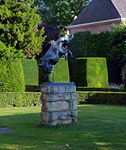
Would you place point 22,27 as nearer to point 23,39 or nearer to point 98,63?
point 23,39

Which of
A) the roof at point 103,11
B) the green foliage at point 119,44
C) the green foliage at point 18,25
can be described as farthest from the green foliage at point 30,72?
the roof at point 103,11

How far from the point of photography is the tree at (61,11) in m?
47.9

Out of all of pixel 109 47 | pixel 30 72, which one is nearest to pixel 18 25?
pixel 30 72

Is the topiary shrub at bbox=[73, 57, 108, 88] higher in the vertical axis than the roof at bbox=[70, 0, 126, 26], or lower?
lower

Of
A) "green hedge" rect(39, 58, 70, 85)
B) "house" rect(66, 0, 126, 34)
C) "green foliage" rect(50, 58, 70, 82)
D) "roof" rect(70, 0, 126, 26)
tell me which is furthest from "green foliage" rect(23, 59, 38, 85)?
"roof" rect(70, 0, 126, 26)

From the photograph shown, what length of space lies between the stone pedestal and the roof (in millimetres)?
25334

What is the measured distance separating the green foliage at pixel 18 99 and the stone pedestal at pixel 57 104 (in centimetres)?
843

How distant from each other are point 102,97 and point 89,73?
666cm

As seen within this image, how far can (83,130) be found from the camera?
10.2 meters

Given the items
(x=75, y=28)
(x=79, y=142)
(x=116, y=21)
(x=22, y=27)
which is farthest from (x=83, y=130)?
(x=75, y=28)

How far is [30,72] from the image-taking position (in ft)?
93.4

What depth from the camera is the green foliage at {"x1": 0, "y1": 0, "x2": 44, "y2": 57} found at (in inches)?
1233

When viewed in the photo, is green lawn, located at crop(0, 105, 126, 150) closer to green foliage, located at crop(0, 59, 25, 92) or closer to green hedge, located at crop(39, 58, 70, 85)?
green foliage, located at crop(0, 59, 25, 92)

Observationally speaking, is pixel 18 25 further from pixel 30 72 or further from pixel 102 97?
pixel 102 97
